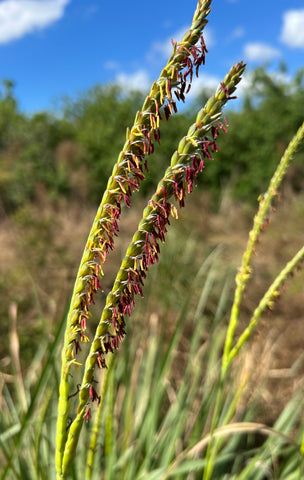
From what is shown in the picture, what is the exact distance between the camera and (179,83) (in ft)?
2.50

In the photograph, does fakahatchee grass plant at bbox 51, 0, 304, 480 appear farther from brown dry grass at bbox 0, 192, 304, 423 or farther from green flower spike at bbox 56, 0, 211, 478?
brown dry grass at bbox 0, 192, 304, 423

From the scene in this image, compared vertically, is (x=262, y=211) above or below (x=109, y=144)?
below

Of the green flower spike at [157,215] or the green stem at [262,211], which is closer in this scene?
the green flower spike at [157,215]

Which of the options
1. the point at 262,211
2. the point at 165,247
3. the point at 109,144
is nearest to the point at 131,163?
the point at 262,211

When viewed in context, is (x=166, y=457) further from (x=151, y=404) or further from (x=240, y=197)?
(x=240, y=197)

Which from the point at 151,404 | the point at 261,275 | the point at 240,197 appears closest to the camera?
the point at 151,404

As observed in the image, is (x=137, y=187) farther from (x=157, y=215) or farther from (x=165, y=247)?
(x=165, y=247)

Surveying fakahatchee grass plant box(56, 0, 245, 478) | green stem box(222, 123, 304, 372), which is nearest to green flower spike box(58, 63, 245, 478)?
fakahatchee grass plant box(56, 0, 245, 478)

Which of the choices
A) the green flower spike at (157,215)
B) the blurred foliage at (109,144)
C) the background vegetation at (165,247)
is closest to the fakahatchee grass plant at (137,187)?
the green flower spike at (157,215)

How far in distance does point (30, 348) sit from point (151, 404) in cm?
375

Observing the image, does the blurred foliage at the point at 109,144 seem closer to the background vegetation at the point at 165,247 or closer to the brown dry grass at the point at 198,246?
the background vegetation at the point at 165,247

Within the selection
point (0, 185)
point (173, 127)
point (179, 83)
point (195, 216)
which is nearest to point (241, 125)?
point (173, 127)

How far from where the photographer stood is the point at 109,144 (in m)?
16.6

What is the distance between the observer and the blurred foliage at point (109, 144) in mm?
12969
